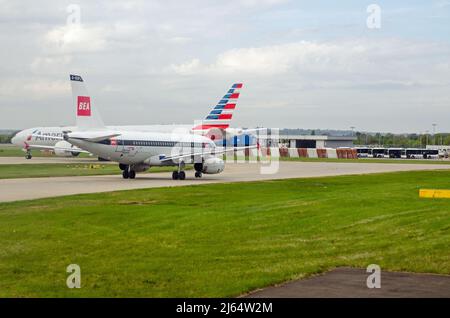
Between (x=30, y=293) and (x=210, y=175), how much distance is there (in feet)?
146

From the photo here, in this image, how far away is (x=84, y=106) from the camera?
1921 inches

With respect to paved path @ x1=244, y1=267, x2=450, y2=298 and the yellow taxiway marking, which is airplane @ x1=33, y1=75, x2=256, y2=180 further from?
paved path @ x1=244, y1=267, x2=450, y2=298

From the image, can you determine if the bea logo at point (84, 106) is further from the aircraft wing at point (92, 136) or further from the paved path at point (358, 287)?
the paved path at point (358, 287)

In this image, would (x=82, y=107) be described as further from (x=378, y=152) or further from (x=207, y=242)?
(x=378, y=152)

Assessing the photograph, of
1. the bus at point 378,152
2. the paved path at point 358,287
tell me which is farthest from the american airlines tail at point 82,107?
the bus at point 378,152

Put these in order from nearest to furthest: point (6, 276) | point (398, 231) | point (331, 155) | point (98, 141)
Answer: point (6, 276) < point (398, 231) < point (98, 141) < point (331, 155)

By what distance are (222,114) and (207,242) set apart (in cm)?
5838

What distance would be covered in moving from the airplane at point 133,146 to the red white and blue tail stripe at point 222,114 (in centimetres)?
2282

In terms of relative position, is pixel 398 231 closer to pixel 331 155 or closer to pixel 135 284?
pixel 135 284

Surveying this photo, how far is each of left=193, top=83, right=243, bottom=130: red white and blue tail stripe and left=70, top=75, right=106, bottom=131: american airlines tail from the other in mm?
26657

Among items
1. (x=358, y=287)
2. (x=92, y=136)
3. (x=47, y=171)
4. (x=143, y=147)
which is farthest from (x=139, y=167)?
(x=358, y=287)

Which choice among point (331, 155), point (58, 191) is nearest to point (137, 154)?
point (58, 191)

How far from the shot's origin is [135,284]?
12656mm

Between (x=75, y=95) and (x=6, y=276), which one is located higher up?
(x=75, y=95)
